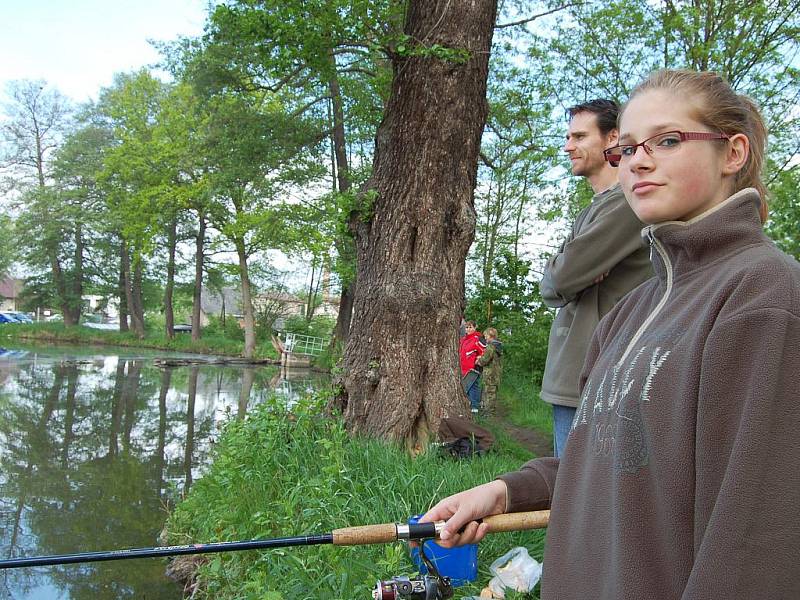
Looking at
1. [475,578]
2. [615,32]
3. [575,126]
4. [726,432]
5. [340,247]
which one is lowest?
[475,578]

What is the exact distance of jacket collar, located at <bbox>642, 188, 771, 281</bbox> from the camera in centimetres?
131

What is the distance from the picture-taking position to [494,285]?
18.0m

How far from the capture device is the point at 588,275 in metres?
3.03

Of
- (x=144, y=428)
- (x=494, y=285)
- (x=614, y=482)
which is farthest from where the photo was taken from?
(x=494, y=285)

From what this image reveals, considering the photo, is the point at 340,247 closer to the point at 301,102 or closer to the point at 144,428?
the point at 301,102

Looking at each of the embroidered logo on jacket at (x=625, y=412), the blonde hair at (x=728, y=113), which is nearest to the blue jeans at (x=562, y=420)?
the embroidered logo on jacket at (x=625, y=412)

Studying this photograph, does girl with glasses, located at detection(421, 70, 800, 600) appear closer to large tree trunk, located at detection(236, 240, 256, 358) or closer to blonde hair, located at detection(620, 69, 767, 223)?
blonde hair, located at detection(620, 69, 767, 223)

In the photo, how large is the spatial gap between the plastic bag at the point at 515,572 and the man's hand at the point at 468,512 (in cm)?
190

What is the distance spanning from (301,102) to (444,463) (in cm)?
1862

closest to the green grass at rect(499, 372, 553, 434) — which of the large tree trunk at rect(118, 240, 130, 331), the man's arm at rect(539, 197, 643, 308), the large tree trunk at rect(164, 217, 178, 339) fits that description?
the man's arm at rect(539, 197, 643, 308)

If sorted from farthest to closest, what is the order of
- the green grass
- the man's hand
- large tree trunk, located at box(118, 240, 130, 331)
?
large tree trunk, located at box(118, 240, 130, 331) < the green grass < the man's hand

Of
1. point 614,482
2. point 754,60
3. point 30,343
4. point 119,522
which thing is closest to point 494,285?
point 754,60

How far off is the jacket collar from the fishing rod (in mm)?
703

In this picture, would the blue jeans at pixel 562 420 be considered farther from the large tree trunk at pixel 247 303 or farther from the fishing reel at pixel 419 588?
the large tree trunk at pixel 247 303
